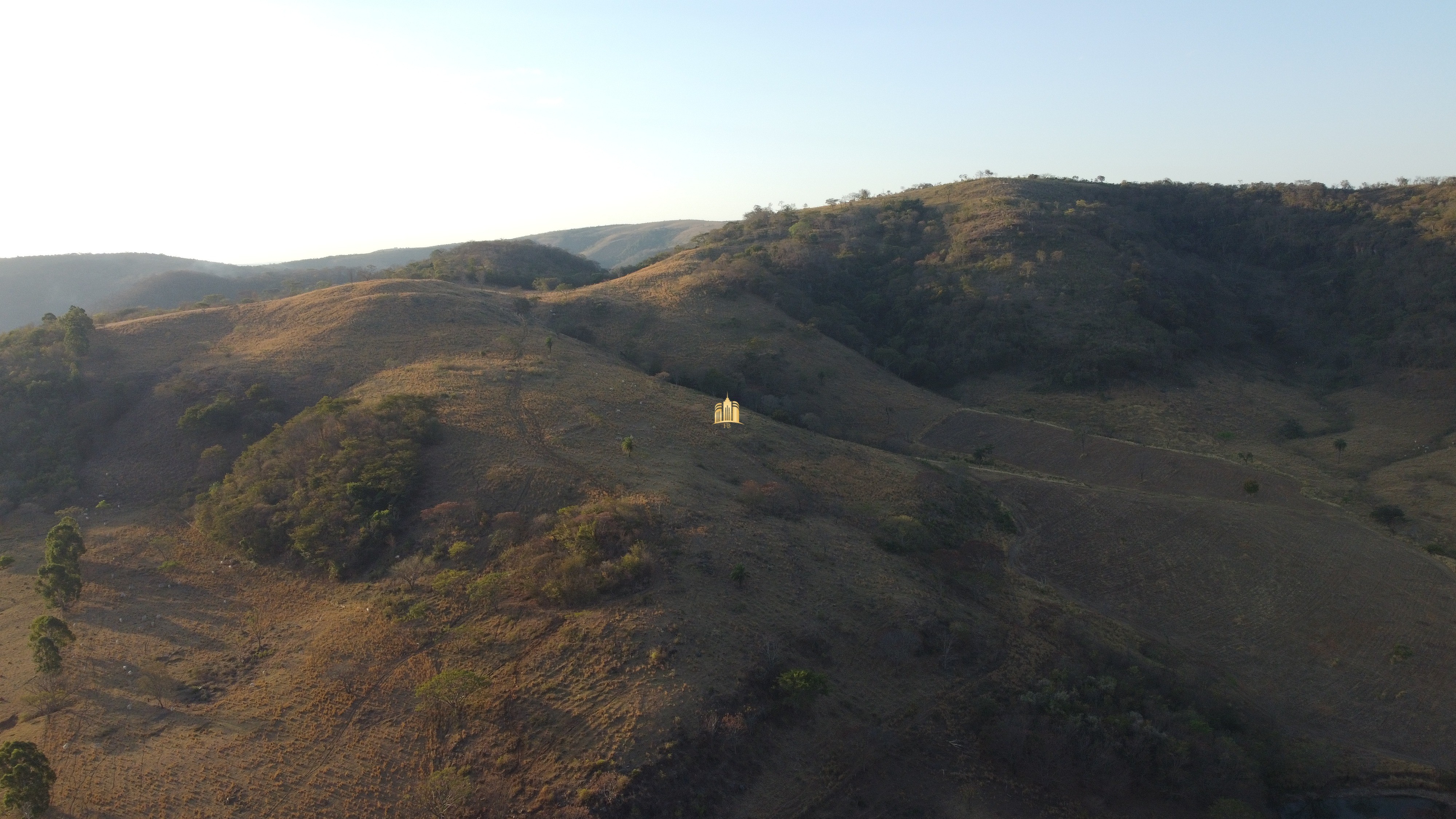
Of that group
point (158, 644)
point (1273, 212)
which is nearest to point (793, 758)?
point (158, 644)

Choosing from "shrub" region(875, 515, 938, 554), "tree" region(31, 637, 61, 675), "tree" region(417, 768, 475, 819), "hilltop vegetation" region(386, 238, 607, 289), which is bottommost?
"tree" region(417, 768, 475, 819)

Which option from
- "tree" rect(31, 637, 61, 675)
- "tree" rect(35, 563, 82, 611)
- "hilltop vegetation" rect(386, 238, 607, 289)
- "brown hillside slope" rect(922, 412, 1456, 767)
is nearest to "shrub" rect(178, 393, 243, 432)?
"tree" rect(35, 563, 82, 611)

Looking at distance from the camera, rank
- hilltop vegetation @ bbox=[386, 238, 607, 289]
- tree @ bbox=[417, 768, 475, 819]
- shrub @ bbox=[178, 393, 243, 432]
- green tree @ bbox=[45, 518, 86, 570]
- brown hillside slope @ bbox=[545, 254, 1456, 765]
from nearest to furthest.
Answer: tree @ bbox=[417, 768, 475, 819]
brown hillside slope @ bbox=[545, 254, 1456, 765]
green tree @ bbox=[45, 518, 86, 570]
shrub @ bbox=[178, 393, 243, 432]
hilltop vegetation @ bbox=[386, 238, 607, 289]

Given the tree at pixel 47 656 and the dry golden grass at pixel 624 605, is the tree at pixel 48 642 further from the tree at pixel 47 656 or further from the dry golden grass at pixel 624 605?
the dry golden grass at pixel 624 605

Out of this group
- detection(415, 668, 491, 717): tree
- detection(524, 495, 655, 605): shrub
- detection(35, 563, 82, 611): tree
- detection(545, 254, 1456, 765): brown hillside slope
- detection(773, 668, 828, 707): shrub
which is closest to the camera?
detection(415, 668, 491, 717): tree

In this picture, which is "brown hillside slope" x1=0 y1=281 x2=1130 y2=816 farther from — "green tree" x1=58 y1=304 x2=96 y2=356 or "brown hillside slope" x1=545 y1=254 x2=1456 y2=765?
"green tree" x1=58 y1=304 x2=96 y2=356

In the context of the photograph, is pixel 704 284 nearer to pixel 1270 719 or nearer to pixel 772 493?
pixel 772 493
